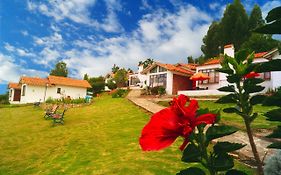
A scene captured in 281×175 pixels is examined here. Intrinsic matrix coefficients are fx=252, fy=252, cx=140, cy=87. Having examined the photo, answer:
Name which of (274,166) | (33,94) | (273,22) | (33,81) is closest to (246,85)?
(273,22)

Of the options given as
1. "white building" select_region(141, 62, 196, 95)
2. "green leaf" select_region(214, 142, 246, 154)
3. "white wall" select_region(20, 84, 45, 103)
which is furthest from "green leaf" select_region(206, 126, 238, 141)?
"white wall" select_region(20, 84, 45, 103)

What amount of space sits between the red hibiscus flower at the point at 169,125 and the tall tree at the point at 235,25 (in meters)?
48.4

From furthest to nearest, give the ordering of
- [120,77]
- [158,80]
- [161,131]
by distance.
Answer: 1. [120,77]
2. [158,80]
3. [161,131]

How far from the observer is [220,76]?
3108 centimetres

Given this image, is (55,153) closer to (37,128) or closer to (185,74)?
(37,128)

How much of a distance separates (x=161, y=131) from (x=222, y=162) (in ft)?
1.05

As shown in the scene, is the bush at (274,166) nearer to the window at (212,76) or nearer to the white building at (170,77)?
the window at (212,76)

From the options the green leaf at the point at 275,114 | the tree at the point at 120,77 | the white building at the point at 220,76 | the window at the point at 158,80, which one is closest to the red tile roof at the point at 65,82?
the tree at the point at 120,77

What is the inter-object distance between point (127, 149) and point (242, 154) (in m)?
3.85

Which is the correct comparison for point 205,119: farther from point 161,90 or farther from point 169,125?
point 161,90

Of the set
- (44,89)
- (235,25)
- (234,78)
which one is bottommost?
(234,78)

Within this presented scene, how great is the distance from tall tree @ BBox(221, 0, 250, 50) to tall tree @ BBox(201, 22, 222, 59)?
1.32 m

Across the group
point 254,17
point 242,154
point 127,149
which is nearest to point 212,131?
point 242,154

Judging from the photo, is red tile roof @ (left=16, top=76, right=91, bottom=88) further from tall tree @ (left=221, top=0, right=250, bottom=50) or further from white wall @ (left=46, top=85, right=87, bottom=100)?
tall tree @ (left=221, top=0, right=250, bottom=50)
